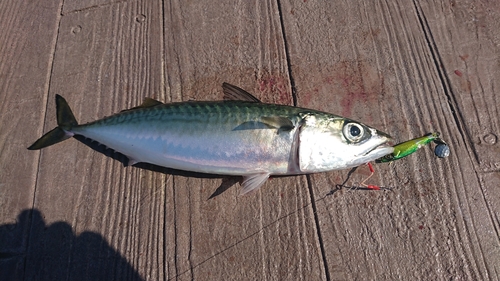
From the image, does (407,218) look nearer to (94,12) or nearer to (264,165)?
(264,165)

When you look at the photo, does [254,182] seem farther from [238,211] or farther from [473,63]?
[473,63]

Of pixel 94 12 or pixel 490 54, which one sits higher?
pixel 94 12

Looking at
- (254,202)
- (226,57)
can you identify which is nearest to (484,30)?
(226,57)

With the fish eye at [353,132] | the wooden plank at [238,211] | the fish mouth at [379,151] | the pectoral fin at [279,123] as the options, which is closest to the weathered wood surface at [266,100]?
the wooden plank at [238,211]

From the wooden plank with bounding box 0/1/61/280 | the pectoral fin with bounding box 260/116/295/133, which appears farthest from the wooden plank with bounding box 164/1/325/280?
the wooden plank with bounding box 0/1/61/280

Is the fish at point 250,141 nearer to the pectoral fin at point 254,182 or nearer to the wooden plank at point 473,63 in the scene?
the pectoral fin at point 254,182

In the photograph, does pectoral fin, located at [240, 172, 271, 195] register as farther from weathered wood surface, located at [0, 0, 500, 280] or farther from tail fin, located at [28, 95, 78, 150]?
tail fin, located at [28, 95, 78, 150]

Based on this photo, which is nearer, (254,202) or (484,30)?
(254,202)
